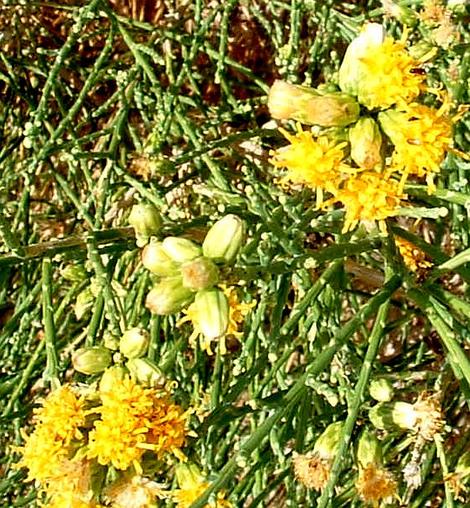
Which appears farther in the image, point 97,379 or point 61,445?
point 97,379

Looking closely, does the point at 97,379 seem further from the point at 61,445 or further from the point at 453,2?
the point at 453,2

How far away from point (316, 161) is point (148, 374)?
49 cm

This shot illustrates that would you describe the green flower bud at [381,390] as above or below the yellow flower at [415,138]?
below

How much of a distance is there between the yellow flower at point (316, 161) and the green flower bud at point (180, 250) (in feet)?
0.75

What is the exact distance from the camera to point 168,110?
8.29 feet

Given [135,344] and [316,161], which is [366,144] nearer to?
[316,161]

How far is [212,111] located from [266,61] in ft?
1.55

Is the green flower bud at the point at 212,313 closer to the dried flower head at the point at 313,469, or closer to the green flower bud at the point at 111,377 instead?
the green flower bud at the point at 111,377

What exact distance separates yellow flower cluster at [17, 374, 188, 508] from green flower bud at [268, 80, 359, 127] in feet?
1.82

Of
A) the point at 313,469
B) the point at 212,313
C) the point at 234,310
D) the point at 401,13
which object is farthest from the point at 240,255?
the point at 401,13

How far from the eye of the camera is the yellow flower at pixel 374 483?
1.92 m

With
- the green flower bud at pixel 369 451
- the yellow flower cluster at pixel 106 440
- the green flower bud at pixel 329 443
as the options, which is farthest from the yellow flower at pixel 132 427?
the green flower bud at pixel 369 451

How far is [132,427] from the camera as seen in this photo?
1674 millimetres

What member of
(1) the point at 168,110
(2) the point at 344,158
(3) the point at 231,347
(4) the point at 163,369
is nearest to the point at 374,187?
(2) the point at 344,158
